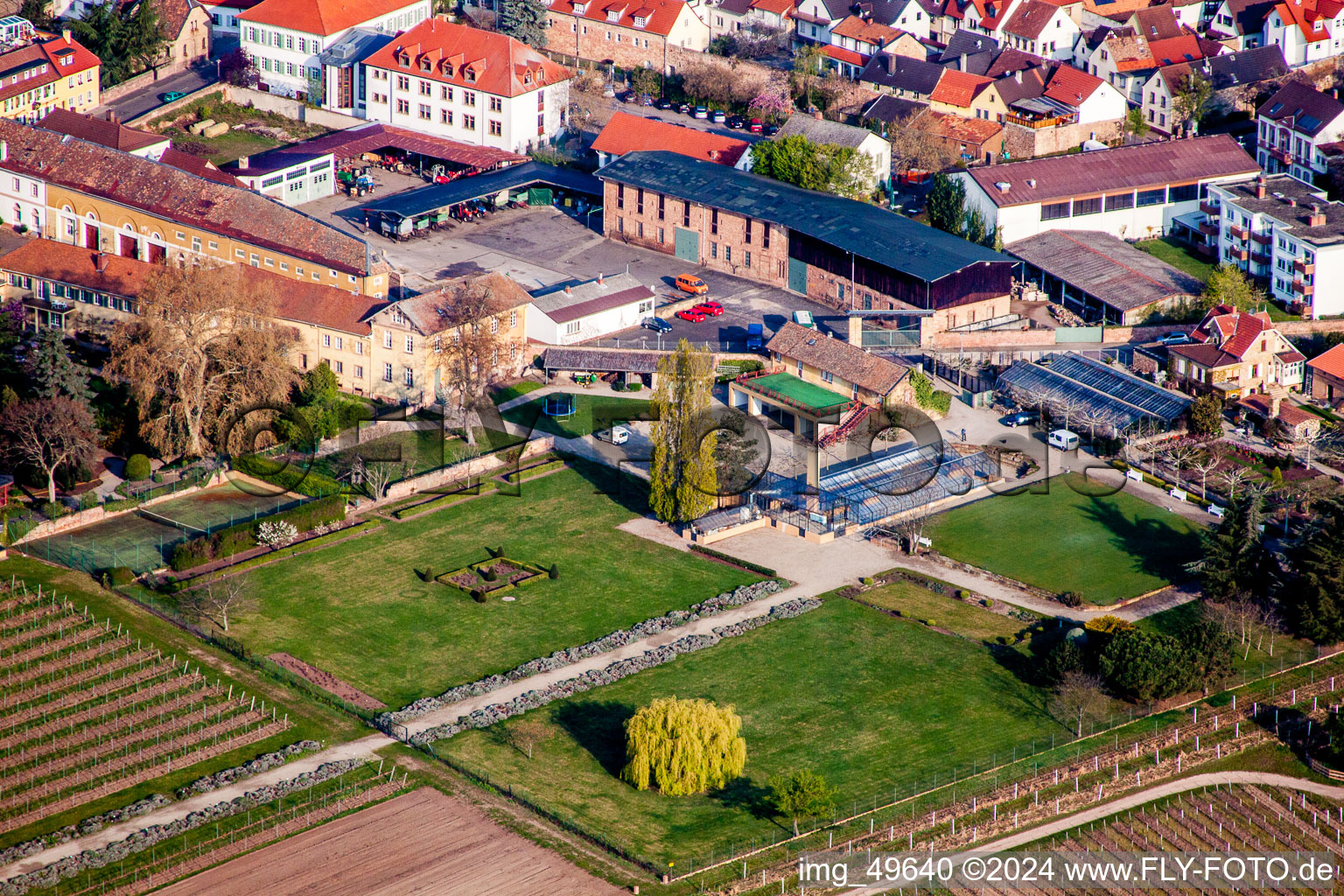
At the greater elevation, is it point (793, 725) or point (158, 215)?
point (158, 215)

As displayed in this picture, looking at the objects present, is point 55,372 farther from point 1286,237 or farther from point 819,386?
point 1286,237

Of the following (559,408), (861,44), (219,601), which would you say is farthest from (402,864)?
(861,44)

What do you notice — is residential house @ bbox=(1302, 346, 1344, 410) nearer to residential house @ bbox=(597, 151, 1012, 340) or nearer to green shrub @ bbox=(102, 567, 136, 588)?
residential house @ bbox=(597, 151, 1012, 340)

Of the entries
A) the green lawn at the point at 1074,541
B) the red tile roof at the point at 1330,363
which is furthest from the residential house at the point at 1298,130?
the green lawn at the point at 1074,541

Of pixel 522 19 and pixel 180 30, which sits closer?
pixel 180 30

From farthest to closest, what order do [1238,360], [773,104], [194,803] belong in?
[773,104] → [1238,360] → [194,803]

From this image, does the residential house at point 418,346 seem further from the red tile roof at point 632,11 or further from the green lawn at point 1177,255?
the red tile roof at point 632,11

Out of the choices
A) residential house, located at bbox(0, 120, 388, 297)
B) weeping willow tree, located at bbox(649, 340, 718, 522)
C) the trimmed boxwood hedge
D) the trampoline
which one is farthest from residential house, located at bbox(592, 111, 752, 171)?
the trimmed boxwood hedge

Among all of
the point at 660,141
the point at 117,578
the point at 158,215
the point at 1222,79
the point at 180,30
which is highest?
the point at 1222,79
